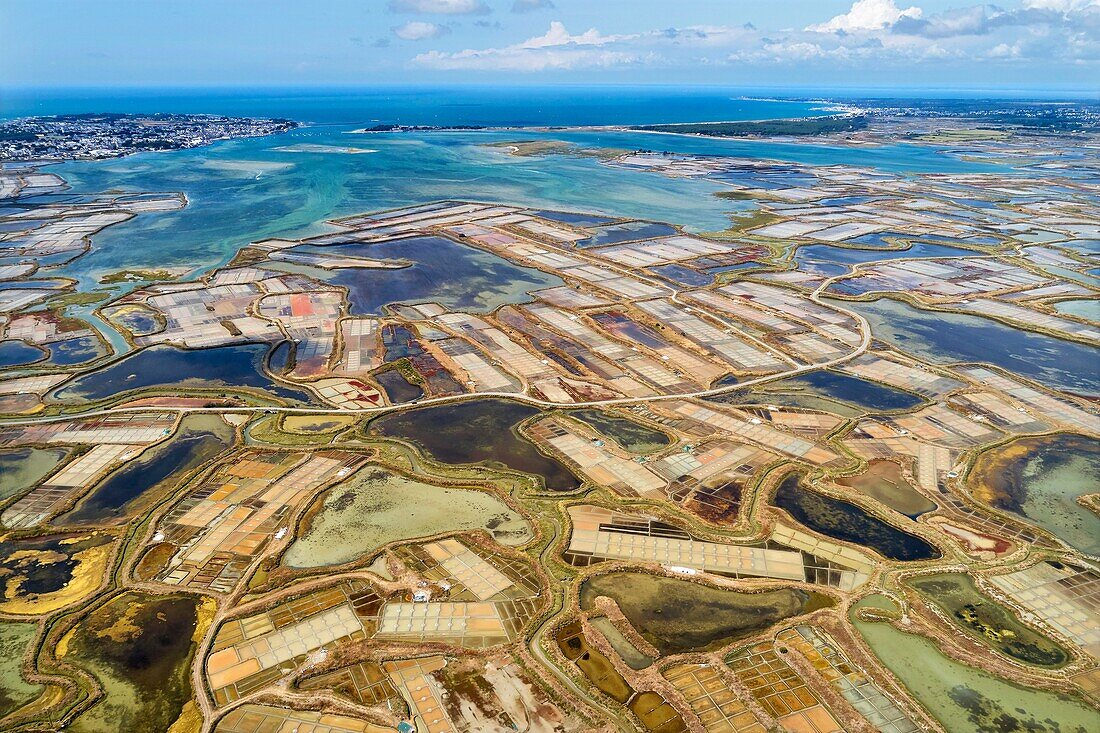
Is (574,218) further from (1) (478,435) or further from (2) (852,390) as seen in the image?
(1) (478,435)

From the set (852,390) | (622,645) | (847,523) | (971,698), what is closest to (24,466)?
(622,645)

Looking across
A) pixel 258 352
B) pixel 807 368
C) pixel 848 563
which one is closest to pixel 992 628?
pixel 848 563

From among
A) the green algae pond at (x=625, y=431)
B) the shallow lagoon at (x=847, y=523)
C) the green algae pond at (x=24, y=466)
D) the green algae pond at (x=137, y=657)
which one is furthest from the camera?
the green algae pond at (x=625, y=431)

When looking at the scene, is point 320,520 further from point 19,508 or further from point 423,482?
point 19,508

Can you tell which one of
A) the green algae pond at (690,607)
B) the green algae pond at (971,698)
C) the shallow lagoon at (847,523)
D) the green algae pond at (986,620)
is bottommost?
the green algae pond at (971,698)

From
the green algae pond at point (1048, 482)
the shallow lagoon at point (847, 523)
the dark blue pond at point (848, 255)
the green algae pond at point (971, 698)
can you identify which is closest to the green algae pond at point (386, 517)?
the shallow lagoon at point (847, 523)

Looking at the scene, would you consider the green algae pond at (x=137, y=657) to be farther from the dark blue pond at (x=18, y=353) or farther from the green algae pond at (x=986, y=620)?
the dark blue pond at (x=18, y=353)
